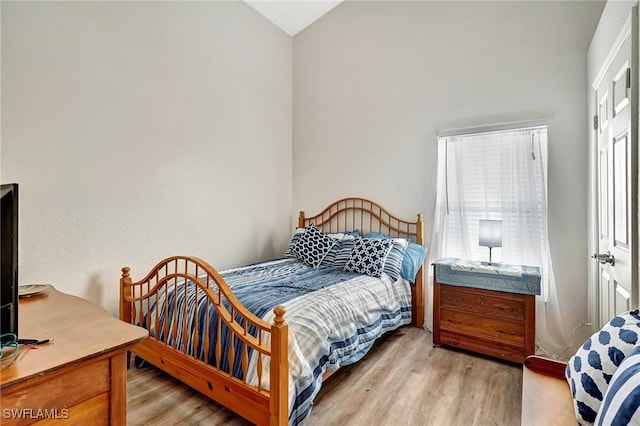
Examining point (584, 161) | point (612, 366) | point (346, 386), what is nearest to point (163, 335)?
point (346, 386)

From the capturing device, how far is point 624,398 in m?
0.72

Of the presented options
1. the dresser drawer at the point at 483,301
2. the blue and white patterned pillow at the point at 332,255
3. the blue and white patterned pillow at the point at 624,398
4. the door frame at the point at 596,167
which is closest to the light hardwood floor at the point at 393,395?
the dresser drawer at the point at 483,301

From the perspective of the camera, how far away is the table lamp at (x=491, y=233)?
2.64 meters

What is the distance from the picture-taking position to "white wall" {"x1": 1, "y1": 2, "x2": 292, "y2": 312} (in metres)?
2.09

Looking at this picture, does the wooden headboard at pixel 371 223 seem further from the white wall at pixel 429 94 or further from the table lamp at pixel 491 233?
the table lamp at pixel 491 233

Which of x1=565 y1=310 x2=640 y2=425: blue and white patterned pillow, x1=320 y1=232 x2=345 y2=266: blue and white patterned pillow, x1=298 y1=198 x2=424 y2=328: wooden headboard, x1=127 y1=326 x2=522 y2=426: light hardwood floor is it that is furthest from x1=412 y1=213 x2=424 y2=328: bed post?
x1=565 y1=310 x2=640 y2=425: blue and white patterned pillow

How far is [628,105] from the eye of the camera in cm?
150

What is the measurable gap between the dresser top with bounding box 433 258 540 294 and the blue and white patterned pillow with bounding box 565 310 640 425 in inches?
49.0

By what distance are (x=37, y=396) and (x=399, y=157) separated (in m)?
3.21

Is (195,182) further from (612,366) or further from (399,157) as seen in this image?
(612,366)

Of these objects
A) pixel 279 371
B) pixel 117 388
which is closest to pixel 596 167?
pixel 279 371

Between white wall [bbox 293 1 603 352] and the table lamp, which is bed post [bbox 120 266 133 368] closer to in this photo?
white wall [bbox 293 1 603 352]

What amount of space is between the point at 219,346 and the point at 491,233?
2190 mm

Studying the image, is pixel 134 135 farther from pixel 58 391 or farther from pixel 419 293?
pixel 419 293
